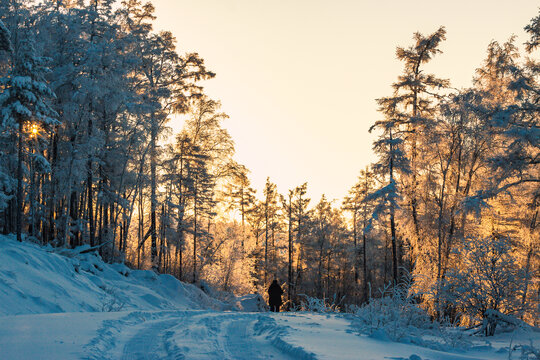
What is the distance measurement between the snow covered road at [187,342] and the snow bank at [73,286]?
402 centimetres

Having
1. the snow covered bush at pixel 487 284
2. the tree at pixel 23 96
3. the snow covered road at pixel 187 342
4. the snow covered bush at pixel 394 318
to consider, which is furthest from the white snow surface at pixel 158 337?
the tree at pixel 23 96

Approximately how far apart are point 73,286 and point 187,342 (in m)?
9.83

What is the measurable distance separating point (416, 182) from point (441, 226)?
3.23 m

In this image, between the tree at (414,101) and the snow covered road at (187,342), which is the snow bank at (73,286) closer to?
the snow covered road at (187,342)

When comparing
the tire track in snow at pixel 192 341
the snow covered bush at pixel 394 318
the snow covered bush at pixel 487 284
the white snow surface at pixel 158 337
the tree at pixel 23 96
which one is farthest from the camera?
the tree at pixel 23 96

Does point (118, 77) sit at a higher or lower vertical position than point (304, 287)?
higher

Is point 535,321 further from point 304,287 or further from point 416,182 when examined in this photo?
point 304,287

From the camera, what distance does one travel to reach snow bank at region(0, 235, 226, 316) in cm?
1131

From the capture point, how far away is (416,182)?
23.2 m

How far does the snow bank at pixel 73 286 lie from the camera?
1131cm

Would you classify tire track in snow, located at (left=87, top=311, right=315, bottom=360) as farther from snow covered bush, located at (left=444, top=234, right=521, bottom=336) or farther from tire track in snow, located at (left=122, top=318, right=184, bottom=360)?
snow covered bush, located at (left=444, top=234, right=521, bottom=336)

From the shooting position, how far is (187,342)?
6.39m

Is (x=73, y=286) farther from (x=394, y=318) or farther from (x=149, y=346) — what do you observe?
(x=394, y=318)

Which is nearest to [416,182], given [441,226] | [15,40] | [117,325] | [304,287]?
[441,226]
